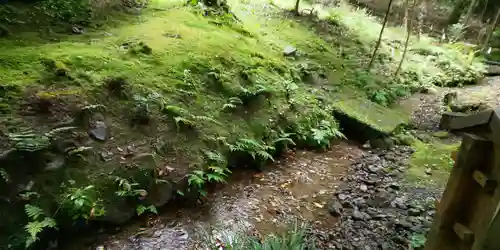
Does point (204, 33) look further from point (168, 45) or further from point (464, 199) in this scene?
point (464, 199)

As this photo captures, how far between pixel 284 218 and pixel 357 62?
709 cm

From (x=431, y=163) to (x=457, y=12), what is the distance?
1244cm

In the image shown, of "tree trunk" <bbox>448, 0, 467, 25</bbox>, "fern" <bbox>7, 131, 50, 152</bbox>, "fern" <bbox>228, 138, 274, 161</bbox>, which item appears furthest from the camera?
"tree trunk" <bbox>448, 0, 467, 25</bbox>

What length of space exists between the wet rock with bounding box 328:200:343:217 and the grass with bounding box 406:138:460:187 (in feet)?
5.28

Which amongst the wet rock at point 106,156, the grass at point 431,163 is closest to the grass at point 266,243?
the wet rock at point 106,156

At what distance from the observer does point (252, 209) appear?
18.1 feet

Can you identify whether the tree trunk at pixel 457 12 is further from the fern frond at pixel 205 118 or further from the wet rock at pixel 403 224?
the fern frond at pixel 205 118

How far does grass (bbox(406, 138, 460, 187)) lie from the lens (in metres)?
6.45

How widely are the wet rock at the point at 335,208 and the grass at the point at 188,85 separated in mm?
1541

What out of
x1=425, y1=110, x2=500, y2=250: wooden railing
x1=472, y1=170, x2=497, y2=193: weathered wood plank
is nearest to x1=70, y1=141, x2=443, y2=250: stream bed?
x1=425, y1=110, x2=500, y2=250: wooden railing

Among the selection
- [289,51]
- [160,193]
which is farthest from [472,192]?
[289,51]

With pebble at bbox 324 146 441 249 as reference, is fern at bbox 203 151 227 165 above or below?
above

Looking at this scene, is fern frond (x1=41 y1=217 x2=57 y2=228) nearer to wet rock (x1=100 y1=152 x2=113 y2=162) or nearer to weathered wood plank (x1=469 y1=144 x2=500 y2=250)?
wet rock (x1=100 y1=152 x2=113 y2=162)

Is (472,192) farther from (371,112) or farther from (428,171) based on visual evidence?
(371,112)
